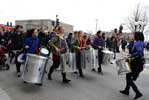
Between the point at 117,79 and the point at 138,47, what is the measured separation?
11.2 feet

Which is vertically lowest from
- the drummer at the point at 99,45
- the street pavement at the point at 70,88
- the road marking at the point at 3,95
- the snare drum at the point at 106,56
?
the street pavement at the point at 70,88

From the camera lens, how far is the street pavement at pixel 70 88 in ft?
27.2

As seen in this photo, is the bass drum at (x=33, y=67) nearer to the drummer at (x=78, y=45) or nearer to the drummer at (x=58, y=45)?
the drummer at (x=58, y=45)

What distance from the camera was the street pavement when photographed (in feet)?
27.2

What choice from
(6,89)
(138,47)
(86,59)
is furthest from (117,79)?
(6,89)

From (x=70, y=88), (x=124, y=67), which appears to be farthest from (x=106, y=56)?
(x=124, y=67)

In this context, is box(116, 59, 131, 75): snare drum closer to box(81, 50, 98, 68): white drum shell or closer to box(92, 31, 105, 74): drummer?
box(81, 50, 98, 68): white drum shell

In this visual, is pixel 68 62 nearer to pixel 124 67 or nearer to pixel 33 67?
pixel 33 67

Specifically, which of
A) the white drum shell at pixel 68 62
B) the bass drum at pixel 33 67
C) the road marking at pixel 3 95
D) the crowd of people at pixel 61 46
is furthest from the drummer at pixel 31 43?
the road marking at pixel 3 95

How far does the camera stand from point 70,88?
31.0 ft

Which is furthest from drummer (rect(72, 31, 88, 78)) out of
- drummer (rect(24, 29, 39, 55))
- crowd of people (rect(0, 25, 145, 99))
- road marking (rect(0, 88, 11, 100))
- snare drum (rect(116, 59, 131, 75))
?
road marking (rect(0, 88, 11, 100))

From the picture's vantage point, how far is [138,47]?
8414 mm

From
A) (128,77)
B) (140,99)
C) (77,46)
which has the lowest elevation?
(140,99)

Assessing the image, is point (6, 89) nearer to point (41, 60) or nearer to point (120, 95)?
point (41, 60)
